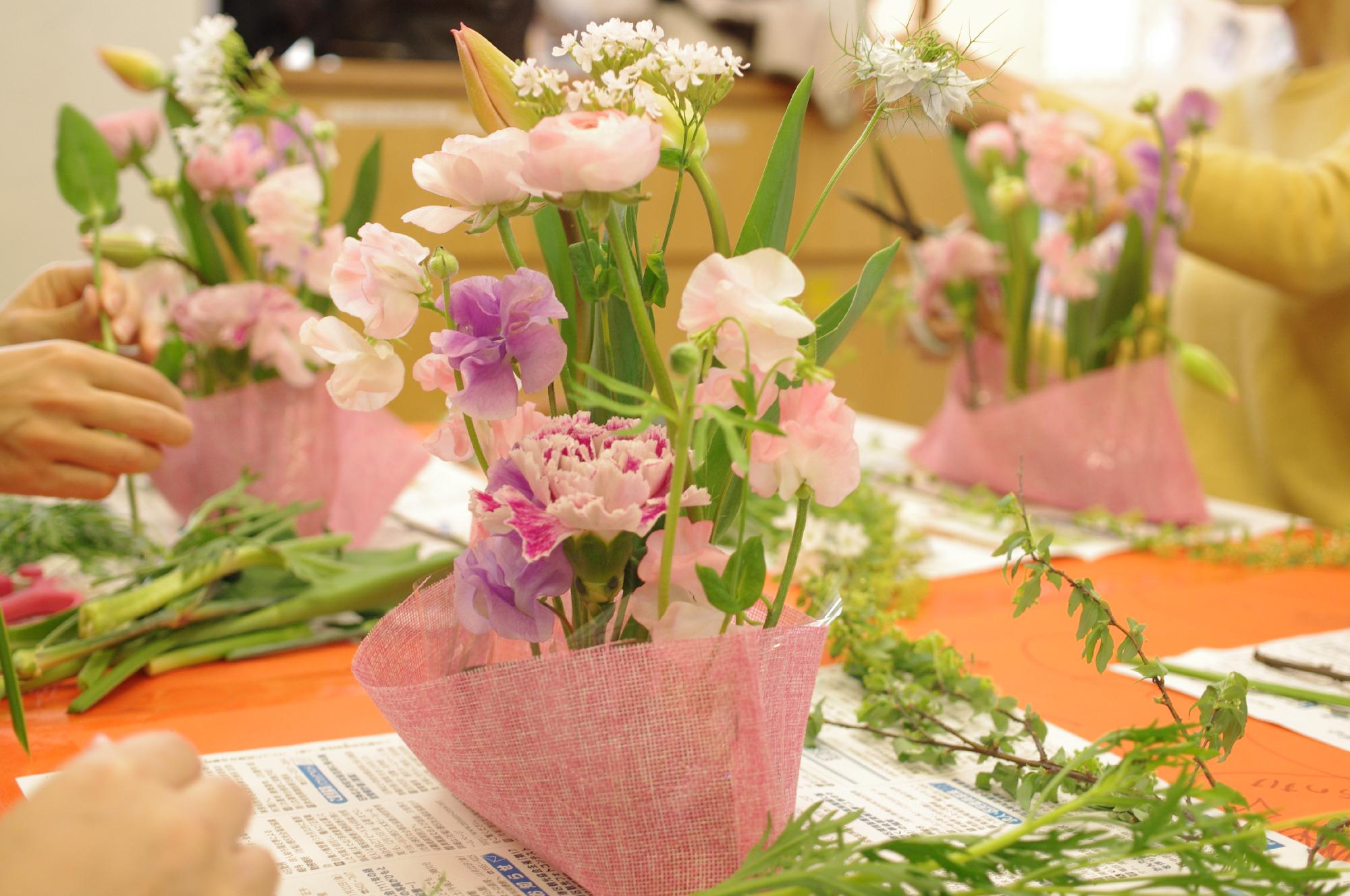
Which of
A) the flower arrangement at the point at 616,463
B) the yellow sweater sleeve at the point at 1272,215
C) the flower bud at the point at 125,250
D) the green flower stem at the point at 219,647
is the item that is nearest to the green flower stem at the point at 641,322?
the flower arrangement at the point at 616,463

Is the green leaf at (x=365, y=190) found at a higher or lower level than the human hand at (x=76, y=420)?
higher

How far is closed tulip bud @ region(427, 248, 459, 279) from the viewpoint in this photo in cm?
44

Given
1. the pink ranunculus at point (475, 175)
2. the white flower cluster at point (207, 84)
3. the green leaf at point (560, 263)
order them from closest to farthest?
the pink ranunculus at point (475, 175)
the green leaf at point (560, 263)
the white flower cluster at point (207, 84)

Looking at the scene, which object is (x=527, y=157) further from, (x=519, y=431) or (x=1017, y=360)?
(x=1017, y=360)

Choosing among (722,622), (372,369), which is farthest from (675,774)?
(372,369)

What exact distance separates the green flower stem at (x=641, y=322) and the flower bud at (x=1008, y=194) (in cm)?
78

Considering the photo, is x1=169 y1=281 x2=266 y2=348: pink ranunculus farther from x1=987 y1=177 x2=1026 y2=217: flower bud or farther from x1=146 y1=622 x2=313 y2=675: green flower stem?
x1=987 y1=177 x2=1026 y2=217: flower bud

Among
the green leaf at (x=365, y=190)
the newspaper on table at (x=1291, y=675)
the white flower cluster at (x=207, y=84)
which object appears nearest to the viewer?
the newspaper on table at (x=1291, y=675)

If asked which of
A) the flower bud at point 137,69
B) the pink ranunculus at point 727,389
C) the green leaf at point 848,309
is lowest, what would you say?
the pink ranunculus at point 727,389

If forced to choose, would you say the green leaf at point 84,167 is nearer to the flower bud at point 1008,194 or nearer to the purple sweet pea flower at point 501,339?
the purple sweet pea flower at point 501,339

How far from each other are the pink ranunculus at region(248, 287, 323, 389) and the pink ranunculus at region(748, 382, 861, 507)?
1.87ft

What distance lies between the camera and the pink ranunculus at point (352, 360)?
1.46 feet

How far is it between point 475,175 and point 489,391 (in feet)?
0.25

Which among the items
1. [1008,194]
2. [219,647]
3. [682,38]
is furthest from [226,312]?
[682,38]
